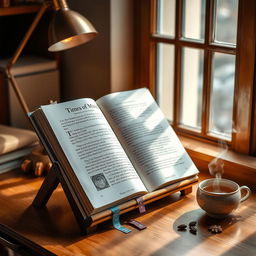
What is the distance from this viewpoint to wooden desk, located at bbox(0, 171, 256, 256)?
1.42 meters

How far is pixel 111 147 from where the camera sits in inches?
62.8

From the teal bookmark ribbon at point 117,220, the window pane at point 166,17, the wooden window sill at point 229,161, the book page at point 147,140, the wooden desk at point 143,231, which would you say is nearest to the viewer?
the wooden desk at point 143,231

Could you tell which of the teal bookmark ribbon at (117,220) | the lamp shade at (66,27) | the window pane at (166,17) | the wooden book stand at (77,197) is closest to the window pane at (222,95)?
the window pane at (166,17)

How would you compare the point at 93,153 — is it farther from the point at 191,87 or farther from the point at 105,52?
the point at 191,87

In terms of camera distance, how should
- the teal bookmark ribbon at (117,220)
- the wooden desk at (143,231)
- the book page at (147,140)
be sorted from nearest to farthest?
the wooden desk at (143,231) < the teal bookmark ribbon at (117,220) < the book page at (147,140)

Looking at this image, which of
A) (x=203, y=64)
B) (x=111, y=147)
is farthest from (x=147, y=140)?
(x=203, y=64)

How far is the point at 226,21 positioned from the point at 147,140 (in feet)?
1.71

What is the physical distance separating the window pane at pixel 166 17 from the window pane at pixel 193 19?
0.07m

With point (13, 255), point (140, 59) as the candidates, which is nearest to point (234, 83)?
point (140, 59)

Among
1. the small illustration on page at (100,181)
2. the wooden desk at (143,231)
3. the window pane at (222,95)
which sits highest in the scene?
the window pane at (222,95)

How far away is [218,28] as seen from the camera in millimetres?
1898

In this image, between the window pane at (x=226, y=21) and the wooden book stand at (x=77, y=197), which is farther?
the window pane at (x=226, y=21)

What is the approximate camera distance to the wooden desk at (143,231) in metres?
1.42

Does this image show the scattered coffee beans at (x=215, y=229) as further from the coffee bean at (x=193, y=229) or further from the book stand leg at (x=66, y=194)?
the book stand leg at (x=66, y=194)
